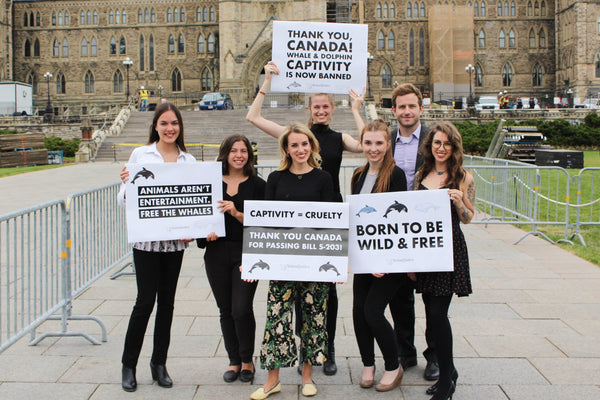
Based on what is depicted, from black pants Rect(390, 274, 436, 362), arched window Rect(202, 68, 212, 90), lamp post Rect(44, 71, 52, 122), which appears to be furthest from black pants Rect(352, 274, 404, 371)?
arched window Rect(202, 68, 212, 90)

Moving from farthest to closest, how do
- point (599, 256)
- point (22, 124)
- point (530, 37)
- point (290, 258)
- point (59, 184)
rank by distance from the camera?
1. point (530, 37)
2. point (22, 124)
3. point (59, 184)
4. point (599, 256)
5. point (290, 258)

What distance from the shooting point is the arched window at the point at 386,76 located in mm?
61750

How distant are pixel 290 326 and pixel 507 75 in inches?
2439

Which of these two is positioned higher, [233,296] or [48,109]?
[48,109]

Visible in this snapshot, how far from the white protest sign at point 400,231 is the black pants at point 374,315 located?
0.17 metres

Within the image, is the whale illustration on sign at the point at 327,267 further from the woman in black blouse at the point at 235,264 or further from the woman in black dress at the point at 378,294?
the woman in black blouse at the point at 235,264

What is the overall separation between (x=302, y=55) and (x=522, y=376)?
347cm

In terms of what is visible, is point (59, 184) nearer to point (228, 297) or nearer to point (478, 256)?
point (478, 256)

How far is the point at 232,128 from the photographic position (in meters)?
38.9

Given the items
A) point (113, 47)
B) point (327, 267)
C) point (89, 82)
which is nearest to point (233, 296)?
point (327, 267)

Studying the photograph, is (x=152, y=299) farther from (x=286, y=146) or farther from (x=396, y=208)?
(x=396, y=208)

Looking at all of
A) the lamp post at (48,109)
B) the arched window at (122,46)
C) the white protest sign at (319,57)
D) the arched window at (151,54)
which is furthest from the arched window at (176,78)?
the white protest sign at (319,57)

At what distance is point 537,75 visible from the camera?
62375 millimetres

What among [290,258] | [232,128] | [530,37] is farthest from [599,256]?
[530,37]
